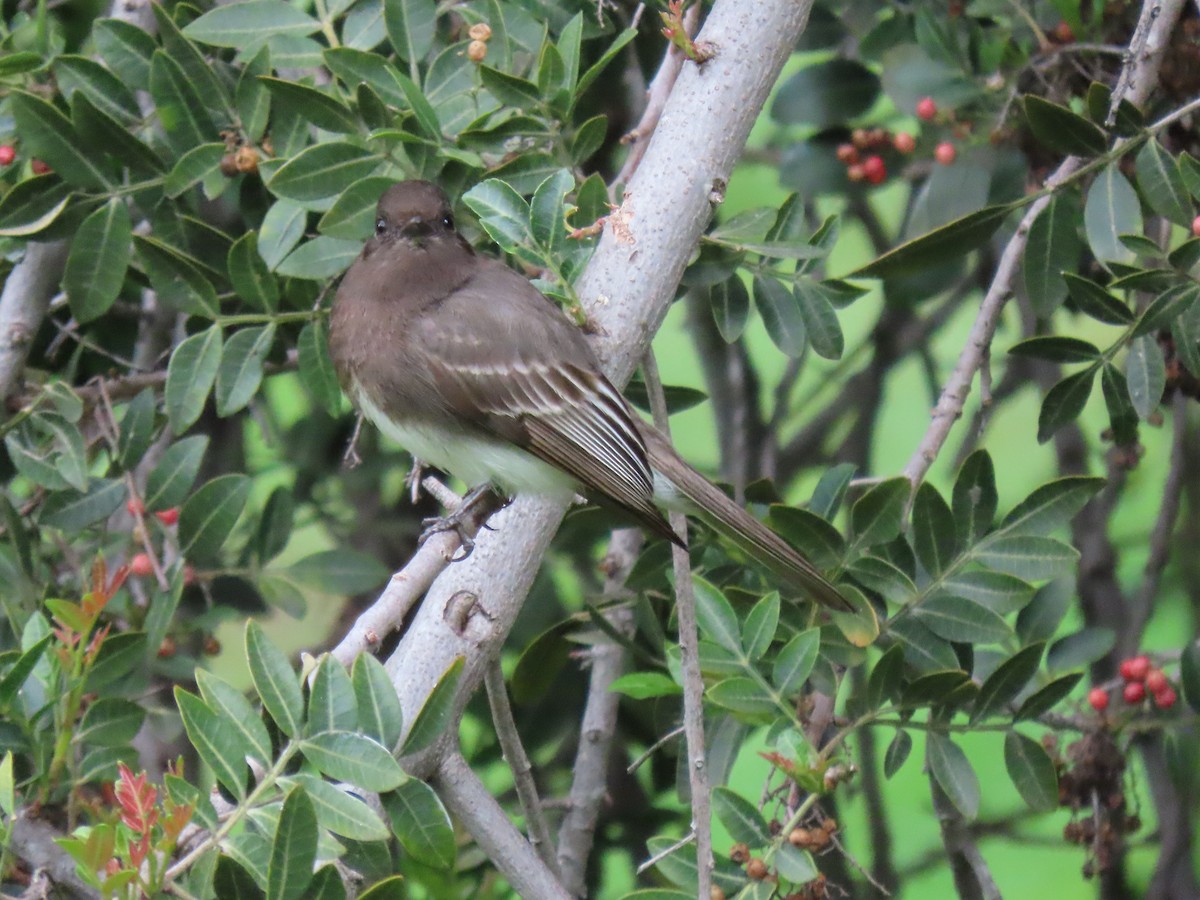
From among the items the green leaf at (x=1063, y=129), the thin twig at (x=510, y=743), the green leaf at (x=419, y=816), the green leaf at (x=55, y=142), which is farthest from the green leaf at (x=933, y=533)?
the green leaf at (x=55, y=142)

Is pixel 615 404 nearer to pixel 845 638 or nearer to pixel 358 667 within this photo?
pixel 845 638

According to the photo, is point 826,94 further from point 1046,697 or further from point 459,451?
point 1046,697

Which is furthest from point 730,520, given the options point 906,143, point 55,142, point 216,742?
point 55,142

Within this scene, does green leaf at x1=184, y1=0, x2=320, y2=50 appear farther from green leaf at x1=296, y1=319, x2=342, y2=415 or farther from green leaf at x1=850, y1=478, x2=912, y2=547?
green leaf at x1=850, y1=478, x2=912, y2=547

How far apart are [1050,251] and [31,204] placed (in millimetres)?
1716

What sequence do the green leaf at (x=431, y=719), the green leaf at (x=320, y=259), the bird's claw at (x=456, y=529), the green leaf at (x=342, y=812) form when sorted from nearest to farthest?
the green leaf at (x=342, y=812) < the green leaf at (x=431, y=719) < the bird's claw at (x=456, y=529) < the green leaf at (x=320, y=259)

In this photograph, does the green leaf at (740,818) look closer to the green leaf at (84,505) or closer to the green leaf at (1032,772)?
the green leaf at (1032,772)

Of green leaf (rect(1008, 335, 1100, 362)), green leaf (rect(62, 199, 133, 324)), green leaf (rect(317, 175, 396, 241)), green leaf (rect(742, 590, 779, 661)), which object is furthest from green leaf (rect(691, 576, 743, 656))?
green leaf (rect(62, 199, 133, 324))

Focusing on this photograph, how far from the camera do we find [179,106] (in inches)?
98.5

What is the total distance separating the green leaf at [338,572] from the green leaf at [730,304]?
0.86m

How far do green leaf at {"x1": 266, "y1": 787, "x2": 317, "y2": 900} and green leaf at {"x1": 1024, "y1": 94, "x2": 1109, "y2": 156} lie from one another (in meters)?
1.52

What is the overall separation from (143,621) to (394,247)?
807 millimetres

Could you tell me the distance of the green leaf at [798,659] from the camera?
2135 millimetres

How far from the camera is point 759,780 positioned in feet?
14.9
